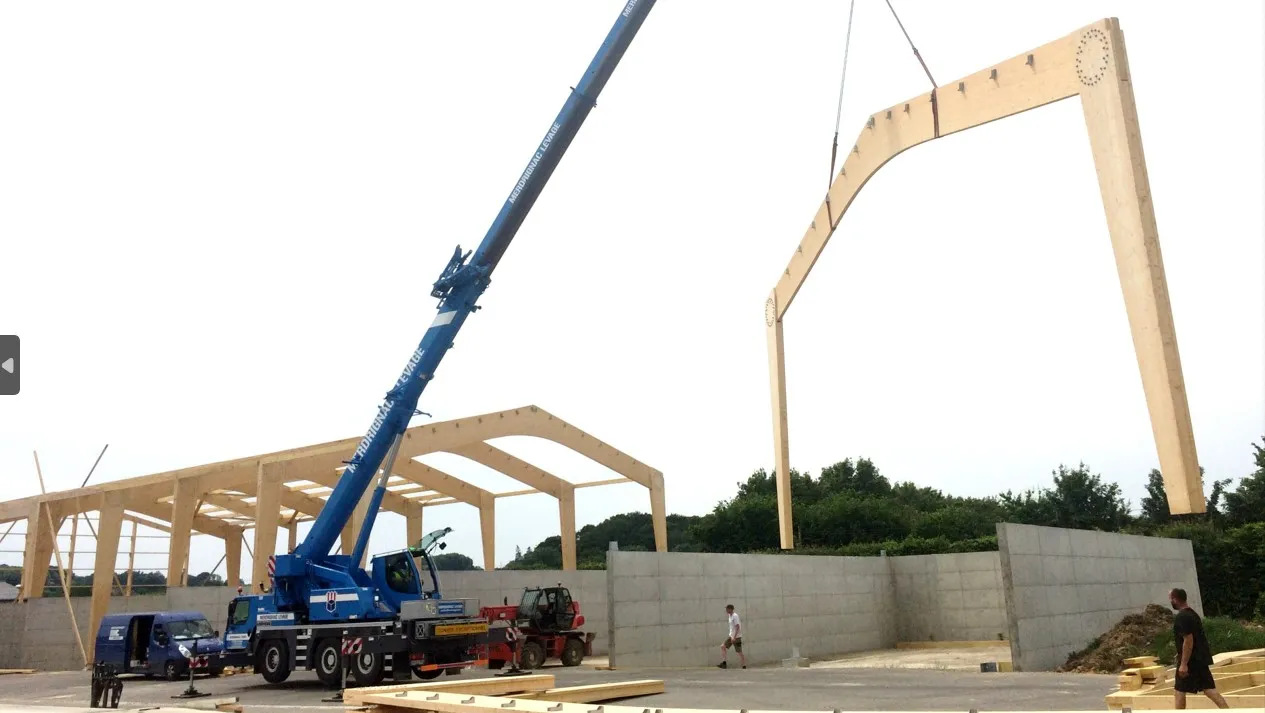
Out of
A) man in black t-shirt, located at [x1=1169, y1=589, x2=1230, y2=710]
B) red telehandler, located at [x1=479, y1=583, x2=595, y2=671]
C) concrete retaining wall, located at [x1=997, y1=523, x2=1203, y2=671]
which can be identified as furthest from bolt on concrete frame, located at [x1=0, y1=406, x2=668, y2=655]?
man in black t-shirt, located at [x1=1169, y1=589, x2=1230, y2=710]

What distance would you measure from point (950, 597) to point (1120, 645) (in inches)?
384

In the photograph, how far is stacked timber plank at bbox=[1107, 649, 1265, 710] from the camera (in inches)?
342

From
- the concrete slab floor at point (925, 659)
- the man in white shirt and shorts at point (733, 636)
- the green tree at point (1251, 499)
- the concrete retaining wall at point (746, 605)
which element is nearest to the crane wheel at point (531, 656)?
the concrete retaining wall at point (746, 605)

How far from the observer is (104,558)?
25.7 metres

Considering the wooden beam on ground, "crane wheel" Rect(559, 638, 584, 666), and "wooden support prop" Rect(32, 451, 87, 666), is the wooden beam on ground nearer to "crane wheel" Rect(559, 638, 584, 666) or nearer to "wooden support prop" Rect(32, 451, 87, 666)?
"crane wheel" Rect(559, 638, 584, 666)

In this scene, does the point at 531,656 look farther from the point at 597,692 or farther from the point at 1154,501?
the point at 1154,501

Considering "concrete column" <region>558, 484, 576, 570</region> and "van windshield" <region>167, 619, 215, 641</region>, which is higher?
"concrete column" <region>558, 484, 576, 570</region>

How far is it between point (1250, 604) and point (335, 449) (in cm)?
2717

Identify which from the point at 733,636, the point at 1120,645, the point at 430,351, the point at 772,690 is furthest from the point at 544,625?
the point at 1120,645

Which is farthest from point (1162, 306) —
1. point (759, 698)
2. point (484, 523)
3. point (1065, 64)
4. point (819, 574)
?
point (484, 523)

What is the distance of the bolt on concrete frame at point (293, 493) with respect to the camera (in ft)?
77.1

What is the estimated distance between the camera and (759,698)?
12.6 m

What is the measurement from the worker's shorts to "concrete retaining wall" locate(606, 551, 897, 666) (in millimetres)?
11400

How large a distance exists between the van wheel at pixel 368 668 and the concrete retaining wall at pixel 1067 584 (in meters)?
10.4
